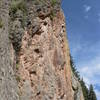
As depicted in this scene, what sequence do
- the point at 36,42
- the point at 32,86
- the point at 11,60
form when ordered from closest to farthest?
1. the point at 11,60
2. the point at 32,86
3. the point at 36,42

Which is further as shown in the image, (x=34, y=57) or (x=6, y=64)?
(x=34, y=57)

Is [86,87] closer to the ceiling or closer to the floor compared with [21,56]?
closer to the ceiling

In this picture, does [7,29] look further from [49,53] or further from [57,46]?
[57,46]

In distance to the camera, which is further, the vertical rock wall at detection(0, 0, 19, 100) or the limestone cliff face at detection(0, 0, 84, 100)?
the limestone cliff face at detection(0, 0, 84, 100)

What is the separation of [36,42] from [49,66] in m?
1.67

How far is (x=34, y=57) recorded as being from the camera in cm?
1959

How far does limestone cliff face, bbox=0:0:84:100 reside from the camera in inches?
651

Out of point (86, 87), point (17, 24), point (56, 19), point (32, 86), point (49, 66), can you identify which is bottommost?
point (32, 86)

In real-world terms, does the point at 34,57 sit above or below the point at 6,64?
above

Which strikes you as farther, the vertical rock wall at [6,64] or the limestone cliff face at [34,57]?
the limestone cliff face at [34,57]

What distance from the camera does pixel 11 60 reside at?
675 inches

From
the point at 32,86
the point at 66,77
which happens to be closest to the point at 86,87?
the point at 66,77

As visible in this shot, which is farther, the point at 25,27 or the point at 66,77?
the point at 66,77

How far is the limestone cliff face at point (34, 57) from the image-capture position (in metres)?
16.5
